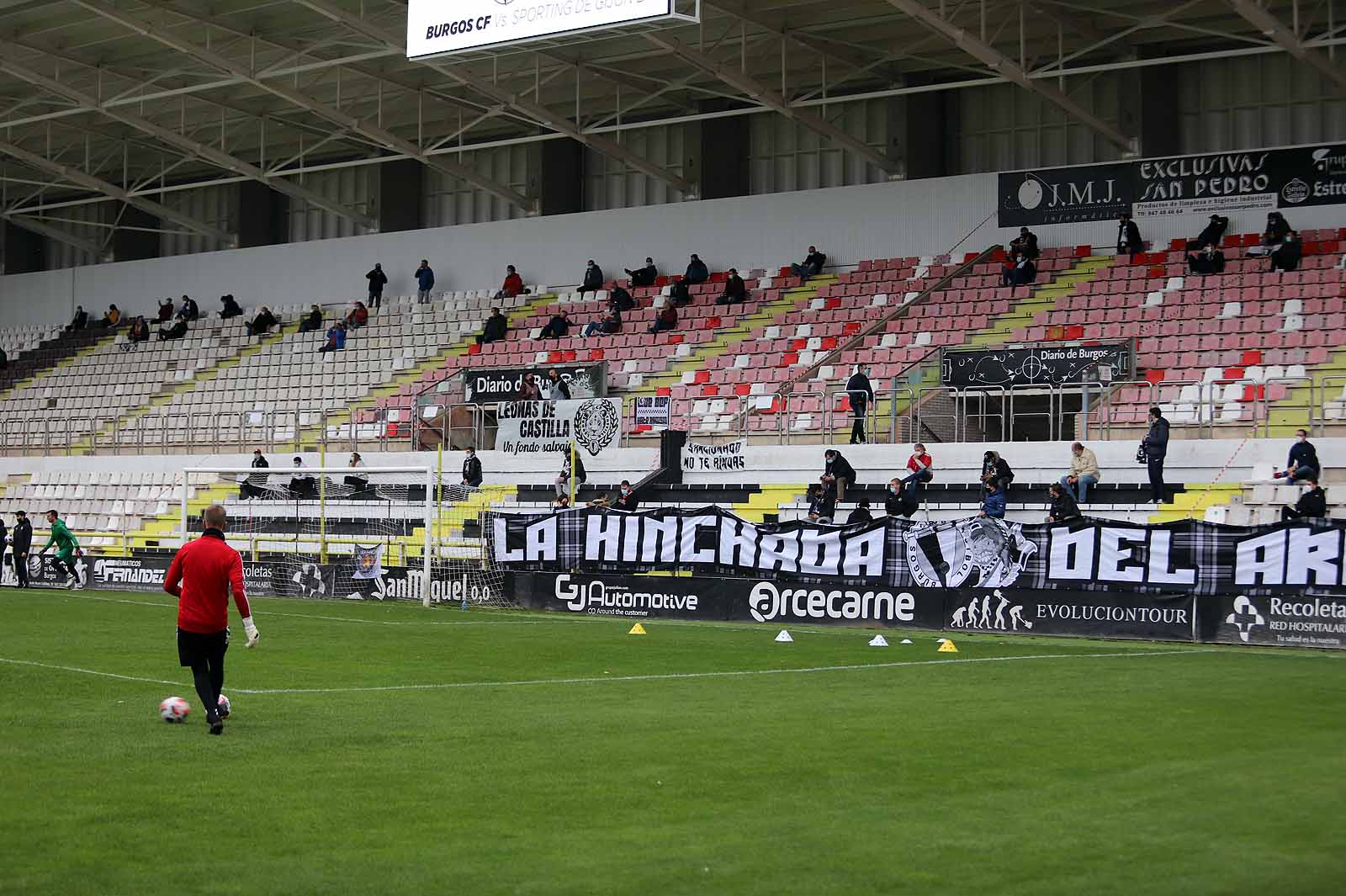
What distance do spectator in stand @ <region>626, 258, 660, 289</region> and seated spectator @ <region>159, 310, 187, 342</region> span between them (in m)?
16.4

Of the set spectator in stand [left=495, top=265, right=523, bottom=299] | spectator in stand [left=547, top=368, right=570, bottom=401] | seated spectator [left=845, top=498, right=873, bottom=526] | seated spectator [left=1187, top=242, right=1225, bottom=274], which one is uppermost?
spectator in stand [left=495, top=265, right=523, bottom=299]

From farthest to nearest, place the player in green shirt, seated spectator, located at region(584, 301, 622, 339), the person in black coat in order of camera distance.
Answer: seated spectator, located at region(584, 301, 622, 339) → the person in black coat → the player in green shirt

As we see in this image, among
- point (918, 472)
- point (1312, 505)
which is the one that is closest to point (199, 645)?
point (1312, 505)

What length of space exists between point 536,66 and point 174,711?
3063 centimetres

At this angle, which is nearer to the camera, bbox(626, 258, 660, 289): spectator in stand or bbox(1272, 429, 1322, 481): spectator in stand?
bbox(1272, 429, 1322, 481): spectator in stand

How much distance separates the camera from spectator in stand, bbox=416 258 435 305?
4966 cm

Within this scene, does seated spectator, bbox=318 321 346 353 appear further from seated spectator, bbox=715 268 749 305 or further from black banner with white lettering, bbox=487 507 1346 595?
black banner with white lettering, bbox=487 507 1346 595

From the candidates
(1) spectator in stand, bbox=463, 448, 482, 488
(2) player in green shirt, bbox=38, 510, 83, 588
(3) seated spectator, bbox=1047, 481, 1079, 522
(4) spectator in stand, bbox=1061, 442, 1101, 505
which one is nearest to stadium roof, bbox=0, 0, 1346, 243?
(1) spectator in stand, bbox=463, 448, 482, 488

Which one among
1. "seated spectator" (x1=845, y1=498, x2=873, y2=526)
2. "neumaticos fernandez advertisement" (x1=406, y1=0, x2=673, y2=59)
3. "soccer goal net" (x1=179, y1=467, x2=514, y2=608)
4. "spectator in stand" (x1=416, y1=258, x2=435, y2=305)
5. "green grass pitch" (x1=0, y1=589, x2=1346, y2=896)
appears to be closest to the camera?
"green grass pitch" (x1=0, y1=589, x2=1346, y2=896)

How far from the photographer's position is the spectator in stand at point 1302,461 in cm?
2636

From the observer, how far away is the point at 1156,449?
28.0m

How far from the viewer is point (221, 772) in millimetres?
10281

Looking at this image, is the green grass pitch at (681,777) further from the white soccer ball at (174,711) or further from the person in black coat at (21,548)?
the person in black coat at (21,548)

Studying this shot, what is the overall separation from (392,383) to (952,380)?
18.3m
